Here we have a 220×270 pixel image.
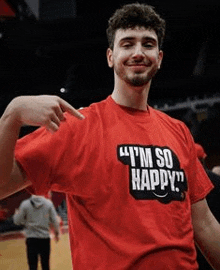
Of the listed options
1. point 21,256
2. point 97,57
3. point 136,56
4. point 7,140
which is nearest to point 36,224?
point 21,256

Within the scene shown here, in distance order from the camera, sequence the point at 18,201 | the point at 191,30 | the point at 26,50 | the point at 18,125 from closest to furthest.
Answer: the point at 18,125
the point at 191,30
the point at 26,50
the point at 18,201

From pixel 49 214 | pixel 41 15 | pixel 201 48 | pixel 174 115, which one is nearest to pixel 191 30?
pixel 201 48

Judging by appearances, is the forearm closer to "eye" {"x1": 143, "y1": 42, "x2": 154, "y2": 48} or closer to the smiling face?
the smiling face

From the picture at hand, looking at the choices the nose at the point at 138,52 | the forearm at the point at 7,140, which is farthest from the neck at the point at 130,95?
the forearm at the point at 7,140

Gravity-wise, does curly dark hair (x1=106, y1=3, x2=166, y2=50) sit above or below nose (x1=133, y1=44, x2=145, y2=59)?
above

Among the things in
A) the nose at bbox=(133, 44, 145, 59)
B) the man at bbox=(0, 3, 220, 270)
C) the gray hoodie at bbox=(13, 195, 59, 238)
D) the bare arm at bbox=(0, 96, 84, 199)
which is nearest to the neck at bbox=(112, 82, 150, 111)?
the man at bbox=(0, 3, 220, 270)

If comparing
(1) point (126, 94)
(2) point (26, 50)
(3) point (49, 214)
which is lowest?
(3) point (49, 214)

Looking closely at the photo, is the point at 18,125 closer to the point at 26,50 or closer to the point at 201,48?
the point at 201,48

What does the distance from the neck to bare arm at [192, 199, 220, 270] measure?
→ 467 millimetres

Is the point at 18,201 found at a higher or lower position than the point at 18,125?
lower

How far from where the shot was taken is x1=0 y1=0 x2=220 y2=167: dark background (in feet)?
34.6

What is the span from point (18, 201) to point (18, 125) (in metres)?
14.2

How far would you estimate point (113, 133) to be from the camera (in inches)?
57.6

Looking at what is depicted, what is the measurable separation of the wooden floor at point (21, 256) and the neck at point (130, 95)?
5.34 metres
